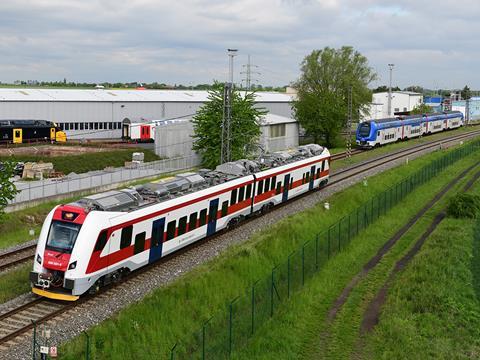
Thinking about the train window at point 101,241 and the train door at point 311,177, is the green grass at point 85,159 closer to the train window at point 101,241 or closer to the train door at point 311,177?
the train door at point 311,177

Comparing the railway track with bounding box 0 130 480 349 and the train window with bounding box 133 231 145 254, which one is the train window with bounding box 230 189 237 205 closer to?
the railway track with bounding box 0 130 480 349

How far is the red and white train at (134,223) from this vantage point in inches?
823

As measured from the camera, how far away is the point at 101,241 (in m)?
21.2

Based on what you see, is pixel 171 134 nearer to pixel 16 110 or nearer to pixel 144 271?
pixel 16 110

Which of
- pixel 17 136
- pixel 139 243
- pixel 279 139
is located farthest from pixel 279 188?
pixel 17 136

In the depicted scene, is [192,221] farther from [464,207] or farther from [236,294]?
[464,207]

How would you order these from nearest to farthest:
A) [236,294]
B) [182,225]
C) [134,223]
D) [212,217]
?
[236,294] < [134,223] < [182,225] < [212,217]

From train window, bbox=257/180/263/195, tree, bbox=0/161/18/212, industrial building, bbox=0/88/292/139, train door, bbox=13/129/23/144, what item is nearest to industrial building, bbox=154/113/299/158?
industrial building, bbox=0/88/292/139

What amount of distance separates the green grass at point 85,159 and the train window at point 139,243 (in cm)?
3573

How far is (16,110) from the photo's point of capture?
255ft

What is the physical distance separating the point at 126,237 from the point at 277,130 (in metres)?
53.5

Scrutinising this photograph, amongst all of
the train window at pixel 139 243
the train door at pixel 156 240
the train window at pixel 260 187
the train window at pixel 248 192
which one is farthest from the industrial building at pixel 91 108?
the train window at pixel 139 243

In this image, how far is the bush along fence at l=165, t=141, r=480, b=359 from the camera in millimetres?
17453

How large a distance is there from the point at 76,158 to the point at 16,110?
76.7 feet
